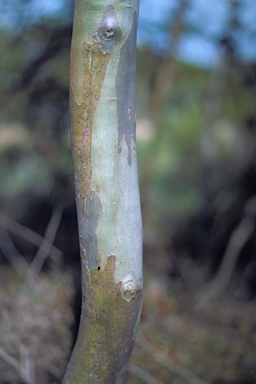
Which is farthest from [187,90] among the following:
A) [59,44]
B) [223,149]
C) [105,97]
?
[105,97]

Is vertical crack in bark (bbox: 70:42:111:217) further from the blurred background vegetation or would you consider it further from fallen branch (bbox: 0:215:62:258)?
fallen branch (bbox: 0:215:62:258)

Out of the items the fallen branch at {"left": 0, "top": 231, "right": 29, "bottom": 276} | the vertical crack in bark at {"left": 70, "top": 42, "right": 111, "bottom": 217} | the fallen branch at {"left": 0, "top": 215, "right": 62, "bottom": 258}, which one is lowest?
the fallen branch at {"left": 0, "top": 231, "right": 29, "bottom": 276}

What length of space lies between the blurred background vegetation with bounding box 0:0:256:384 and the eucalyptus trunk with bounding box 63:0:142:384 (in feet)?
3.42

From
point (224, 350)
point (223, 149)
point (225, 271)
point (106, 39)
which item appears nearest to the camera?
point (106, 39)

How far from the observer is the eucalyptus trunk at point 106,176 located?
1245 millimetres

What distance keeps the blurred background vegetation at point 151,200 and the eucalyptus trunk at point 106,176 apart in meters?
1.04

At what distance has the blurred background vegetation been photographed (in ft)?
9.21

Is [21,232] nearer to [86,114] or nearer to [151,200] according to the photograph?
[151,200]

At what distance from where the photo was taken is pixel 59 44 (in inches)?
142

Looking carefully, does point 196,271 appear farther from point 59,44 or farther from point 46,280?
point 59,44

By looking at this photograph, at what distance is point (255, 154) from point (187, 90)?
0.88m

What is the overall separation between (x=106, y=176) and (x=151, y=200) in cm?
301

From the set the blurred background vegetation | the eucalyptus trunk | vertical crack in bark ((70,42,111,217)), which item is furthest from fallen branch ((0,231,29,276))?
vertical crack in bark ((70,42,111,217))

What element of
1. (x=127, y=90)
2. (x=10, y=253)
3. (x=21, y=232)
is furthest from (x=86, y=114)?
(x=10, y=253)
